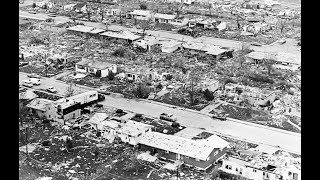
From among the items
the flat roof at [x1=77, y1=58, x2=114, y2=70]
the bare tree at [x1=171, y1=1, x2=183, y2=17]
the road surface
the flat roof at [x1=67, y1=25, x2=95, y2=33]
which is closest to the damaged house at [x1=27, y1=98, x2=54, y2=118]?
the road surface

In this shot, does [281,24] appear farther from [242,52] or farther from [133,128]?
[133,128]

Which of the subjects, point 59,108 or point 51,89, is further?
point 51,89

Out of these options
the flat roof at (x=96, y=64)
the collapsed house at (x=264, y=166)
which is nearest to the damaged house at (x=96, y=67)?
the flat roof at (x=96, y=64)

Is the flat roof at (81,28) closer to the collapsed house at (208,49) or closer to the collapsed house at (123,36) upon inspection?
the collapsed house at (123,36)

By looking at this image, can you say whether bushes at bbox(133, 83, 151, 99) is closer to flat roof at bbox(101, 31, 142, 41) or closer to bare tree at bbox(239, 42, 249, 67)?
bare tree at bbox(239, 42, 249, 67)

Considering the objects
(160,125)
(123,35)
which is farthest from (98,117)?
(123,35)

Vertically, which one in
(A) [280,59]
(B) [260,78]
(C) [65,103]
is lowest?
(C) [65,103]
